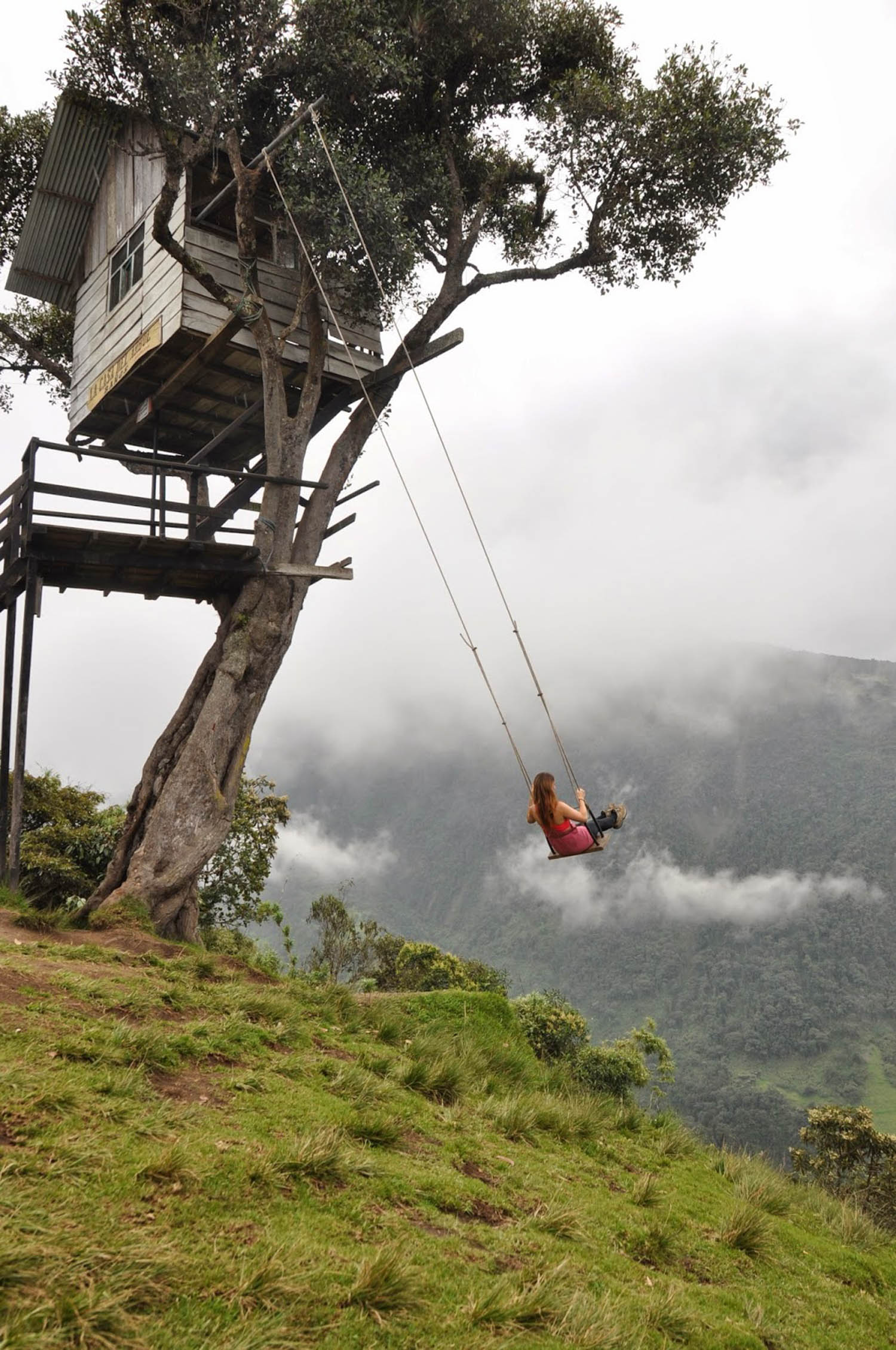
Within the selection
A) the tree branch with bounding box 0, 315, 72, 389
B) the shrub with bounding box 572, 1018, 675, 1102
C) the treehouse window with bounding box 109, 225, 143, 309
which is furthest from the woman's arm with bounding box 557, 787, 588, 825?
the tree branch with bounding box 0, 315, 72, 389

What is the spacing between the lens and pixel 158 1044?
24.6ft

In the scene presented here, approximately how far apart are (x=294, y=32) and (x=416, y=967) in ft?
75.7

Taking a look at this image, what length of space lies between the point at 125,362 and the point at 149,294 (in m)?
1.34

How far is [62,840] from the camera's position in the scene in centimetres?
1705

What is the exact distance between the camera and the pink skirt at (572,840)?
35.7 ft

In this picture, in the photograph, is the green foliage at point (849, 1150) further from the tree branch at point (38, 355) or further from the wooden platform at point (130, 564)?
the tree branch at point (38, 355)

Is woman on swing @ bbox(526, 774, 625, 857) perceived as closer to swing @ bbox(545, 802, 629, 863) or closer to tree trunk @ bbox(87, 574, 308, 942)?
swing @ bbox(545, 802, 629, 863)

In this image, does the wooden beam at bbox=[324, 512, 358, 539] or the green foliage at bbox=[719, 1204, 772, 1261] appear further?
the wooden beam at bbox=[324, 512, 358, 539]

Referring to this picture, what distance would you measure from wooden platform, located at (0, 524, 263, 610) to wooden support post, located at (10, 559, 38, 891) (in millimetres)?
427

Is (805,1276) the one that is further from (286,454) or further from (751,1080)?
(751,1080)

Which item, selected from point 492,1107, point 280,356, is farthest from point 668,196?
point 492,1107

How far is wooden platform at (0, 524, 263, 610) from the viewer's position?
1319 centimetres

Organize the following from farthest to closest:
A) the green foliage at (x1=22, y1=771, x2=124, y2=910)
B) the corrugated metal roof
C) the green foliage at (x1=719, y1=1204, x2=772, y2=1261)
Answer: the corrugated metal roof → the green foliage at (x1=22, y1=771, x2=124, y2=910) → the green foliage at (x1=719, y1=1204, x2=772, y2=1261)

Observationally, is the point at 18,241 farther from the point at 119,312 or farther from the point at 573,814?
the point at 573,814
